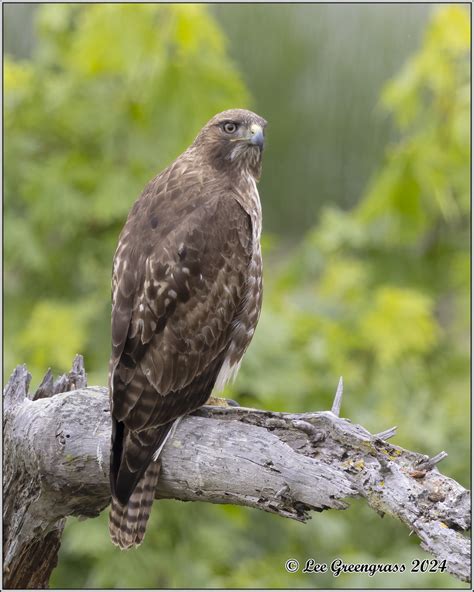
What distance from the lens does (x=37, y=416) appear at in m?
4.30

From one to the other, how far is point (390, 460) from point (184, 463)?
840 millimetres

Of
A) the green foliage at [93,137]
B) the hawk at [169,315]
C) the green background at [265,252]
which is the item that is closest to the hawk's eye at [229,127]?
the hawk at [169,315]

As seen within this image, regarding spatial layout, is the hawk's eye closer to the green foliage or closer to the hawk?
the hawk

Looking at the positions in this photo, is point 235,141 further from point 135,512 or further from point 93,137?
point 93,137

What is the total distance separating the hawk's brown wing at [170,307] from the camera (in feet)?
13.7

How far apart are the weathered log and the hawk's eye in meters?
1.26

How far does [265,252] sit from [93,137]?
5.14ft

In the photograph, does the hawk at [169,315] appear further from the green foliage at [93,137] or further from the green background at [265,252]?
the green foliage at [93,137]

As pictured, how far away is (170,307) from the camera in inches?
170

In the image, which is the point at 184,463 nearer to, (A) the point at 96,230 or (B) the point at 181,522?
(B) the point at 181,522

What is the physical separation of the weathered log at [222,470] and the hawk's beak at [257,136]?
1.26 metres

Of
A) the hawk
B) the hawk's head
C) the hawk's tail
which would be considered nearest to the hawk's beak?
the hawk's head

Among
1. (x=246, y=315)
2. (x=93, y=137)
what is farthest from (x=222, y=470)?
→ (x=93, y=137)

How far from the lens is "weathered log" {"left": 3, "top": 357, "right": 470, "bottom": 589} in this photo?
11.5 feet
